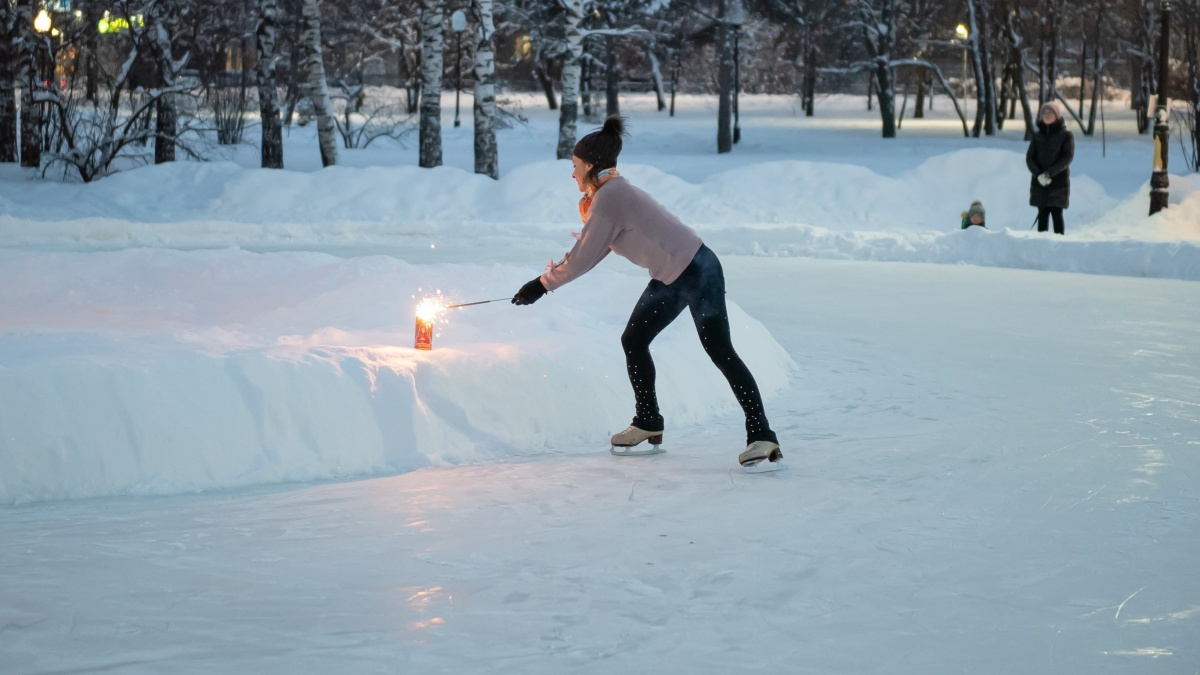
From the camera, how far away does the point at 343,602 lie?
12.6 ft

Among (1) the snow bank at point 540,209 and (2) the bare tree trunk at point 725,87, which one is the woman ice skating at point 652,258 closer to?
(1) the snow bank at point 540,209

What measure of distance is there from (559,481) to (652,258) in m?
0.99

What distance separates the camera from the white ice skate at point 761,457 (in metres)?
5.57

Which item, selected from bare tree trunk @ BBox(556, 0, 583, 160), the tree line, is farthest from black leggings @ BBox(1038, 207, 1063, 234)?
bare tree trunk @ BBox(556, 0, 583, 160)

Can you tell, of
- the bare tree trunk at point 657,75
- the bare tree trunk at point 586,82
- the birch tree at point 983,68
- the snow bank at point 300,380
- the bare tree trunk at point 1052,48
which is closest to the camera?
the snow bank at point 300,380

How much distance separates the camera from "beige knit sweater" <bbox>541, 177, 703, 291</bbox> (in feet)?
17.8

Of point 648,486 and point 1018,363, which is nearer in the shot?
point 648,486

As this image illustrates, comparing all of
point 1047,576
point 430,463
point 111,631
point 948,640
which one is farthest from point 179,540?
point 1047,576

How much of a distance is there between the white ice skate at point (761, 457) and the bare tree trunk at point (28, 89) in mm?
18455

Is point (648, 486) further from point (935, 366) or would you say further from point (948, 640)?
point (935, 366)

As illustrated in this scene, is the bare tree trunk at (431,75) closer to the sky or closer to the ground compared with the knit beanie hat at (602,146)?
closer to the sky

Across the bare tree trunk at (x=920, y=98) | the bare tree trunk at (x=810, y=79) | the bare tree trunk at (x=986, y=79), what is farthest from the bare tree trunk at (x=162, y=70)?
the bare tree trunk at (x=920, y=98)

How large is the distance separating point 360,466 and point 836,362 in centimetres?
383

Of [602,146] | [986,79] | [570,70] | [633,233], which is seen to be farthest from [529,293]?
[986,79]
